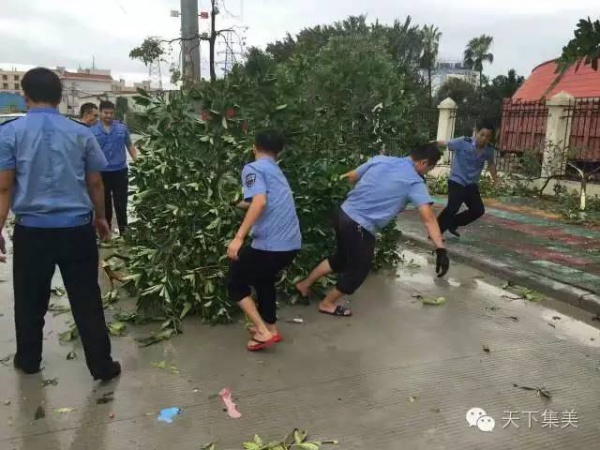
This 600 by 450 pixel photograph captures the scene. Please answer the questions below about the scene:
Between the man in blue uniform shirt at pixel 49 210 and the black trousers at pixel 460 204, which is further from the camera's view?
the black trousers at pixel 460 204

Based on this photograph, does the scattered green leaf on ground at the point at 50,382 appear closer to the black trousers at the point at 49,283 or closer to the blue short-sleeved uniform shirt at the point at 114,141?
the black trousers at the point at 49,283

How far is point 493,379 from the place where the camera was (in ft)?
11.7

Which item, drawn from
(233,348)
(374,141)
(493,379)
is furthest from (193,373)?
(374,141)

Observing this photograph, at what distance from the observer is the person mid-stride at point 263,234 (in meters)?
3.68

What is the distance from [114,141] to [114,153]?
138 millimetres

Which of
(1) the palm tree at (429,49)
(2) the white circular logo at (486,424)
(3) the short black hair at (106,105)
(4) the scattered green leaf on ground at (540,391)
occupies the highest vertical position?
(1) the palm tree at (429,49)

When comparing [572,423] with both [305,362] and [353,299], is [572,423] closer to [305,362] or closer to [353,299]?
[305,362]

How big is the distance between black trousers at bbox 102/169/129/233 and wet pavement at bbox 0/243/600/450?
2.62 metres

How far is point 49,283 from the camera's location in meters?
3.40

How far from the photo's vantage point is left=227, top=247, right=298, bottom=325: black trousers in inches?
149

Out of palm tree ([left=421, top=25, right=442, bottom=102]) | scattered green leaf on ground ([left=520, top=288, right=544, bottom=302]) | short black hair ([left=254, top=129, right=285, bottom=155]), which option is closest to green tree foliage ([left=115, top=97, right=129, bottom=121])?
short black hair ([left=254, top=129, right=285, bottom=155])

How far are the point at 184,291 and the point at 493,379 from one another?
2.26 m

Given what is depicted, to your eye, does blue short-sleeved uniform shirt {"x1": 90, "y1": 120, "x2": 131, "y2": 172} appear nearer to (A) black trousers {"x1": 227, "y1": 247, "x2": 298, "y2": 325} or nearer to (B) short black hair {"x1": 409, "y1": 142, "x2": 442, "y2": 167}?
(A) black trousers {"x1": 227, "y1": 247, "x2": 298, "y2": 325}

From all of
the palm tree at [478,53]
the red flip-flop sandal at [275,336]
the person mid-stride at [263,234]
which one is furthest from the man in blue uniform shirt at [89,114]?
the palm tree at [478,53]
